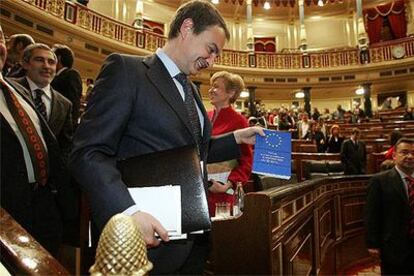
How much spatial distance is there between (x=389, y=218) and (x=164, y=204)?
8.35 feet

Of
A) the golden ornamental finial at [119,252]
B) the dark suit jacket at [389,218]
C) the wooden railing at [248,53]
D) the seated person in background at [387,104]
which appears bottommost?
the dark suit jacket at [389,218]

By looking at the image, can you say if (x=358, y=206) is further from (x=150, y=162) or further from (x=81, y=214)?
(x=150, y=162)

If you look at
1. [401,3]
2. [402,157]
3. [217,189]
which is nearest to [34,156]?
[217,189]

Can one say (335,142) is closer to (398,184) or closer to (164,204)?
(398,184)

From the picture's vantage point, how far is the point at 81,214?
1.70 meters

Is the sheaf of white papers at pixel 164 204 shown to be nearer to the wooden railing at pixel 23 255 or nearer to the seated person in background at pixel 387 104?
the wooden railing at pixel 23 255

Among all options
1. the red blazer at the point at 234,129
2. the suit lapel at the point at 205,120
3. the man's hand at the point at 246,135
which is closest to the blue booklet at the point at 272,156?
the man's hand at the point at 246,135

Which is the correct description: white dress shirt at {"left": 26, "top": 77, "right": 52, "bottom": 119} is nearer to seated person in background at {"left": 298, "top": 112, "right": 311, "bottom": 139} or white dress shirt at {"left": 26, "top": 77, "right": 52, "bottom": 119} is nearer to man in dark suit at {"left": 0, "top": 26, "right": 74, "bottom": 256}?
man in dark suit at {"left": 0, "top": 26, "right": 74, "bottom": 256}

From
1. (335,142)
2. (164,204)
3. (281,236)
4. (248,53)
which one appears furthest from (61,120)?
(248,53)

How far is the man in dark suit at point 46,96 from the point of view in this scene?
176 centimetres

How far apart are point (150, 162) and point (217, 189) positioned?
0.91 m

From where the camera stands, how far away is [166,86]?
1.07m

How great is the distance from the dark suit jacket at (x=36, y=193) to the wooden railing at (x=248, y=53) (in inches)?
334

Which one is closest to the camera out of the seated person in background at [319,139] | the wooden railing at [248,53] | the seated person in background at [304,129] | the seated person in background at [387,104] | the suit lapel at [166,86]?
the suit lapel at [166,86]
